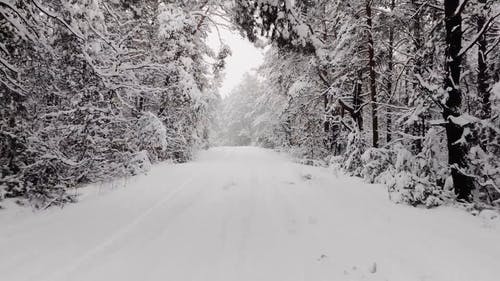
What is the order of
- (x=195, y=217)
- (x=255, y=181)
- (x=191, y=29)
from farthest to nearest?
(x=191, y=29) < (x=255, y=181) < (x=195, y=217)

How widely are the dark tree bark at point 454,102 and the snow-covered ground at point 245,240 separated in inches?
A: 41.3

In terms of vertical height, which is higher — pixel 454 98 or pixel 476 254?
pixel 454 98

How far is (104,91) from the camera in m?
8.70

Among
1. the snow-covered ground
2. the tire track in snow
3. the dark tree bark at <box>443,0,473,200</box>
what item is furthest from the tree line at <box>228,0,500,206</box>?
the tire track in snow

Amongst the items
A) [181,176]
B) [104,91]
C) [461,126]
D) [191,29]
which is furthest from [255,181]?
[191,29]

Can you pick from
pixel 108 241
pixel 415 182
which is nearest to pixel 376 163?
pixel 415 182

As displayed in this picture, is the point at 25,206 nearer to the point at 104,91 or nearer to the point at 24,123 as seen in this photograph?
the point at 24,123

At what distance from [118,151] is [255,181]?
4460 mm

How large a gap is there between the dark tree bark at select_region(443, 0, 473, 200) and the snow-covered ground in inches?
41.3

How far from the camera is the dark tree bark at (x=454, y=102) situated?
7.93 m

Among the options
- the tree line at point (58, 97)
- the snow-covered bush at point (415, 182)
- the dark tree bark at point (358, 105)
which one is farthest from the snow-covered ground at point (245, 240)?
the dark tree bark at point (358, 105)

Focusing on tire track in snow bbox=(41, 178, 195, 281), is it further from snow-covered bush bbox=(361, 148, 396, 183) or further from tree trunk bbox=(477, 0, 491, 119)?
tree trunk bbox=(477, 0, 491, 119)

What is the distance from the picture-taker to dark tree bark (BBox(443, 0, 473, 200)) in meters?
7.93

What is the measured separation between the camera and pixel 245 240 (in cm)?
579
